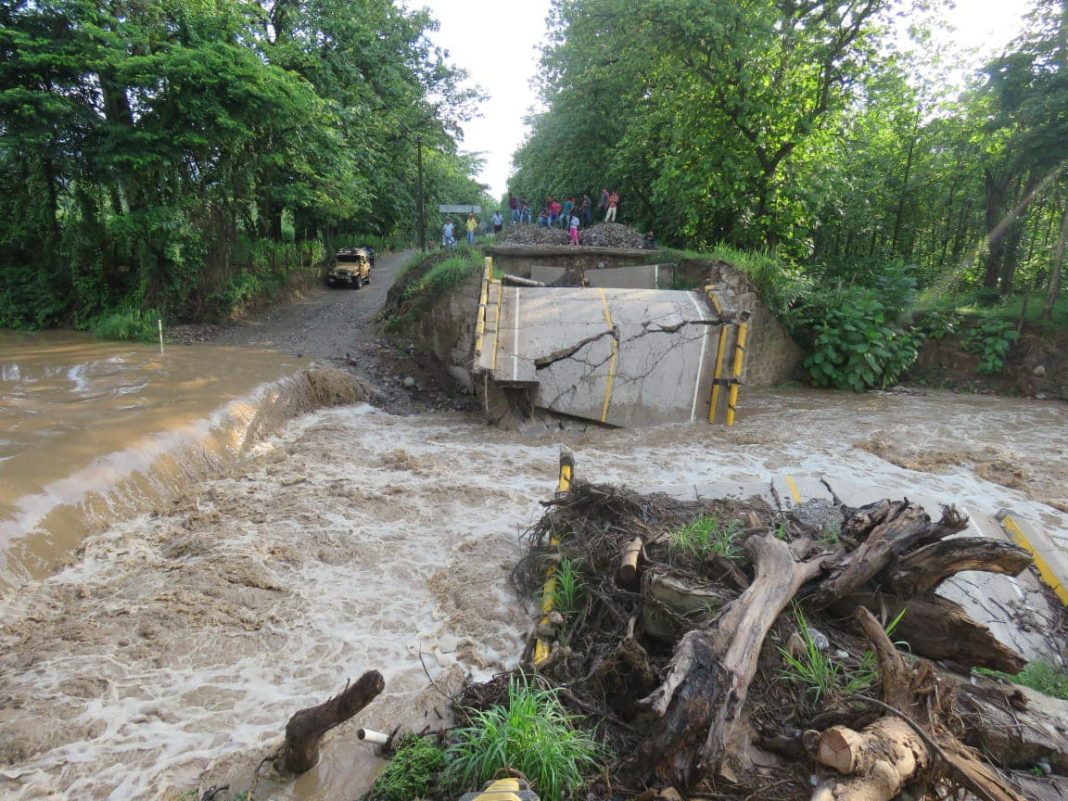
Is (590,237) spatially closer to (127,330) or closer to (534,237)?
(534,237)

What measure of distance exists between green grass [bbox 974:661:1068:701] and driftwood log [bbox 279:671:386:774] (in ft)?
10.6

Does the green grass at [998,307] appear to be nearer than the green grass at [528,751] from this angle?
No

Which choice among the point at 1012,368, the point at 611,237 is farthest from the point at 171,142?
the point at 1012,368

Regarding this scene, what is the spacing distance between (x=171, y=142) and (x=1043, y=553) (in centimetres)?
1548

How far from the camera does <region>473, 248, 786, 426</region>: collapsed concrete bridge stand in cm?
912

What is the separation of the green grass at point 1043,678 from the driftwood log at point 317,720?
3226 mm

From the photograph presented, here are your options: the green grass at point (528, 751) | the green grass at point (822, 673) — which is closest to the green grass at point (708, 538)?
the green grass at point (822, 673)

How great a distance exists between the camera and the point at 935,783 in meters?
2.33

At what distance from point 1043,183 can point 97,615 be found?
1869cm

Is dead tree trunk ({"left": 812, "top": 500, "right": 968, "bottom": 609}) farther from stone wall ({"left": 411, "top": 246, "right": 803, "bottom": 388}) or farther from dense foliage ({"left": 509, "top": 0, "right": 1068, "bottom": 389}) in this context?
dense foliage ({"left": 509, "top": 0, "right": 1068, "bottom": 389})

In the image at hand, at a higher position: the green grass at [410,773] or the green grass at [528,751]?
the green grass at [528,751]

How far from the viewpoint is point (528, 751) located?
2.63 meters

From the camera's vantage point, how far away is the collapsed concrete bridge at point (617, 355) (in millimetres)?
9125

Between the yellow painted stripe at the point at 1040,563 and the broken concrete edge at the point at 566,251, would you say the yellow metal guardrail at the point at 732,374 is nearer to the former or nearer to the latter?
the yellow painted stripe at the point at 1040,563
